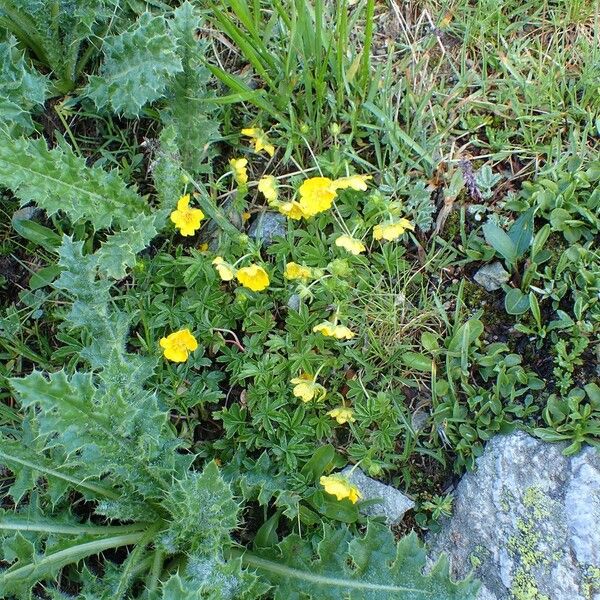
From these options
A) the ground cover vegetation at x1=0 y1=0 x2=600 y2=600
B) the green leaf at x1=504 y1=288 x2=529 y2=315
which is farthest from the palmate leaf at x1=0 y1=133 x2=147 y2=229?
the green leaf at x1=504 y1=288 x2=529 y2=315

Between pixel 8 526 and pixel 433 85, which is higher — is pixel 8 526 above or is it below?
below

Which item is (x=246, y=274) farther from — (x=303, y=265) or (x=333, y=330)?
(x=333, y=330)

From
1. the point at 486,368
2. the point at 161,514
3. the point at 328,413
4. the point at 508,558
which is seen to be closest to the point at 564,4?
the point at 486,368

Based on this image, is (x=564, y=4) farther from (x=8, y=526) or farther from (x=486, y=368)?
(x=8, y=526)

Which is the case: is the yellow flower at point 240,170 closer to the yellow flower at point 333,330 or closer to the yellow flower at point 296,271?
the yellow flower at point 296,271

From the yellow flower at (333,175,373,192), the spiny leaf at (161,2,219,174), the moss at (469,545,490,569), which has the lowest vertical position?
the moss at (469,545,490,569)

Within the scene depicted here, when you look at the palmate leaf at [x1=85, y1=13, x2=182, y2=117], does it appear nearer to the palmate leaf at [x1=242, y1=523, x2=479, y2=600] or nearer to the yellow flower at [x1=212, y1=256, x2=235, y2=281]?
the yellow flower at [x1=212, y1=256, x2=235, y2=281]
